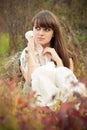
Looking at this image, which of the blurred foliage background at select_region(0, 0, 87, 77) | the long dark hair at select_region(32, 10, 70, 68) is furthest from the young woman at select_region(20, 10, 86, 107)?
the blurred foliage background at select_region(0, 0, 87, 77)

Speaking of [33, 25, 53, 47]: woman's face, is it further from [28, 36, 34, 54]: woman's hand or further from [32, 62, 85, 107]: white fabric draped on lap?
[32, 62, 85, 107]: white fabric draped on lap

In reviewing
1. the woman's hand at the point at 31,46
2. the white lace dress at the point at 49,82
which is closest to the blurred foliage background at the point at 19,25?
the woman's hand at the point at 31,46

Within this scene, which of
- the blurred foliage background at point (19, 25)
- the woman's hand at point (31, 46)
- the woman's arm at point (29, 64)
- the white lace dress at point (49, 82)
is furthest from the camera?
the blurred foliage background at point (19, 25)

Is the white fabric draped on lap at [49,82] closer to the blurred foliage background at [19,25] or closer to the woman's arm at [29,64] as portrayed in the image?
the woman's arm at [29,64]

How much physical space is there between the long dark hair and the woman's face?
0.14ft

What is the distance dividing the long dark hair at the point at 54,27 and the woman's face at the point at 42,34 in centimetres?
4

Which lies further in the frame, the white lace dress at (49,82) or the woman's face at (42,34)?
the woman's face at (42,34)

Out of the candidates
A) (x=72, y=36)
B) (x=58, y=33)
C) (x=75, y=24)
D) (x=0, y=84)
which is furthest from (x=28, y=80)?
(x=75, y=24)

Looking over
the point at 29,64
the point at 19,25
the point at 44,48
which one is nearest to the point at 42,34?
the point at 44,48

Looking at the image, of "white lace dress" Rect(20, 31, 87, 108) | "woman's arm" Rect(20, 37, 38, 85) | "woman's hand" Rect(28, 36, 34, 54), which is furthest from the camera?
"woman's hand" Rect(28, 36, 34, 54)

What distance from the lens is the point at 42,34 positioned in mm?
5703

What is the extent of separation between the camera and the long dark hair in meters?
5.74

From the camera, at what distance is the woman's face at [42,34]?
18.7 ft

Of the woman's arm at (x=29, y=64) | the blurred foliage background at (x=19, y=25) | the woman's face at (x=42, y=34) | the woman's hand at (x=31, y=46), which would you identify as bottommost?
the blurred foliage background at (x=19, y=25)
